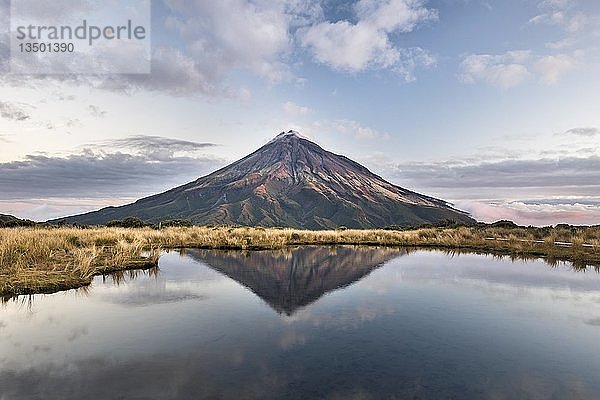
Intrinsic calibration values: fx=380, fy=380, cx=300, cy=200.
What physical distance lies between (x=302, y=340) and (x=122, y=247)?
61.7 ft

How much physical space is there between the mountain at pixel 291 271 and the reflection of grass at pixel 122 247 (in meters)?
4.74

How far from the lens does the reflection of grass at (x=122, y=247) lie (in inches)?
626

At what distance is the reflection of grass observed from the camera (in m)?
15.9

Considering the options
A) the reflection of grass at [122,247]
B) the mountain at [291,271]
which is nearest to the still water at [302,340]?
the mountain at [291,271]

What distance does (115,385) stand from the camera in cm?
701

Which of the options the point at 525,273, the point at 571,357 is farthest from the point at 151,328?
the point at 525,273

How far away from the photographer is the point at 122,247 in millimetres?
24703

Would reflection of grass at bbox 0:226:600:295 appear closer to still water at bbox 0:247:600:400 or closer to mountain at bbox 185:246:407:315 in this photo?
still water at bbox 0:247:600:400

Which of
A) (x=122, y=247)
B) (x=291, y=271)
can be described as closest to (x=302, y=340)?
(x=291, y=271)

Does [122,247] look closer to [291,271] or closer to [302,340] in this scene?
A: [291,271]

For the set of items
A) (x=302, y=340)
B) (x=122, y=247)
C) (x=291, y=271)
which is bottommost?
(x=302, y=340)

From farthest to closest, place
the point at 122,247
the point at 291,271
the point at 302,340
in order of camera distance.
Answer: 1. the point at 122,247
2. the point at 291,271
3. the point at 302,340

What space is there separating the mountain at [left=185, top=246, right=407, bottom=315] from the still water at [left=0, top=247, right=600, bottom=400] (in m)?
0.22

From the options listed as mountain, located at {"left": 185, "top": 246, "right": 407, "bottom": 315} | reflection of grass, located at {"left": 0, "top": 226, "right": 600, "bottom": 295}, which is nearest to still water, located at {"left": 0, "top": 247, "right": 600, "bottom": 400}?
mountain, located at {"left": 185, "top": 246, "right": 407, "bottom": 315}
